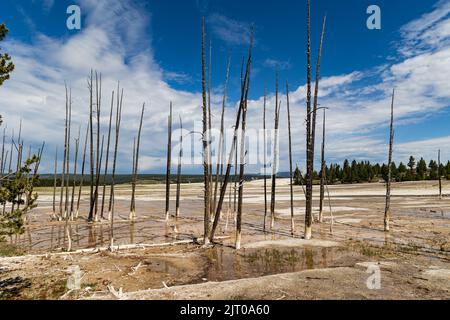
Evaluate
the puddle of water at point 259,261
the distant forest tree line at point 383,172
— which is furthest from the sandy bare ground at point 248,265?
the distant forest tree line at point 383,172

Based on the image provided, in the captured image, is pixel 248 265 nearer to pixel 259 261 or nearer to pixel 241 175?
pixel 259 261

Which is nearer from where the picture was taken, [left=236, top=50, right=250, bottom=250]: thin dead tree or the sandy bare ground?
the sandy bare ground

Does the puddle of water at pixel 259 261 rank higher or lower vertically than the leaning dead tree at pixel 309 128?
lower

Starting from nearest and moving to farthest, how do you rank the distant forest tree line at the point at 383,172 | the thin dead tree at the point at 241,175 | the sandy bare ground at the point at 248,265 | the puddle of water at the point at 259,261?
the sandy bare ground at the point at 248,265 < the puddle of water at the point at 259,261 < the thin dead tree at the point at 241,175 < the distant forest tree line at the point at 383,172

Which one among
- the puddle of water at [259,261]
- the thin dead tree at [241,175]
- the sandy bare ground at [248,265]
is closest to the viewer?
the sandy bare ground at [248,265]

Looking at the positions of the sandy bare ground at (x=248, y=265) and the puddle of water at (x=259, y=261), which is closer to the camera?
the sandy bare ground at (x=248, y=265)

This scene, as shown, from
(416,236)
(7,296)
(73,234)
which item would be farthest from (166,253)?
(416,236)

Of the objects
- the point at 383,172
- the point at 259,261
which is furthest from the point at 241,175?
the point at 383,172

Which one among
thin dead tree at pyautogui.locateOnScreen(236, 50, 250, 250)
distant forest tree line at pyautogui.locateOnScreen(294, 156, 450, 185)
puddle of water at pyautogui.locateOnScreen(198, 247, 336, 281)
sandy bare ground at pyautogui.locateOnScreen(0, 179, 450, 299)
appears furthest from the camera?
distant forest tree line at pyautogui.locateOnScreen(294, 156, 450, 185)

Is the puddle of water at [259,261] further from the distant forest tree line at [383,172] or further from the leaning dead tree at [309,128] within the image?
the distant forest tree line at [383,172]

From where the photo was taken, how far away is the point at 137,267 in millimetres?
12648

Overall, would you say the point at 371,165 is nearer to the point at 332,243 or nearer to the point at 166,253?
the point at 332,243

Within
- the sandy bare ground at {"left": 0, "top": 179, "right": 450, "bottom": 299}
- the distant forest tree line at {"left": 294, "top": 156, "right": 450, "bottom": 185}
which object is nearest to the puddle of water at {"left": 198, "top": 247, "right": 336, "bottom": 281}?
the sandy bare ground at {"left": 0, "top": 179, "right": 450, "bottom": 299}

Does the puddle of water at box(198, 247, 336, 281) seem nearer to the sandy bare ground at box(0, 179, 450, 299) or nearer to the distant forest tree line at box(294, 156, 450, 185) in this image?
the sandy bare ground at box(0, 179, 450, 299)
